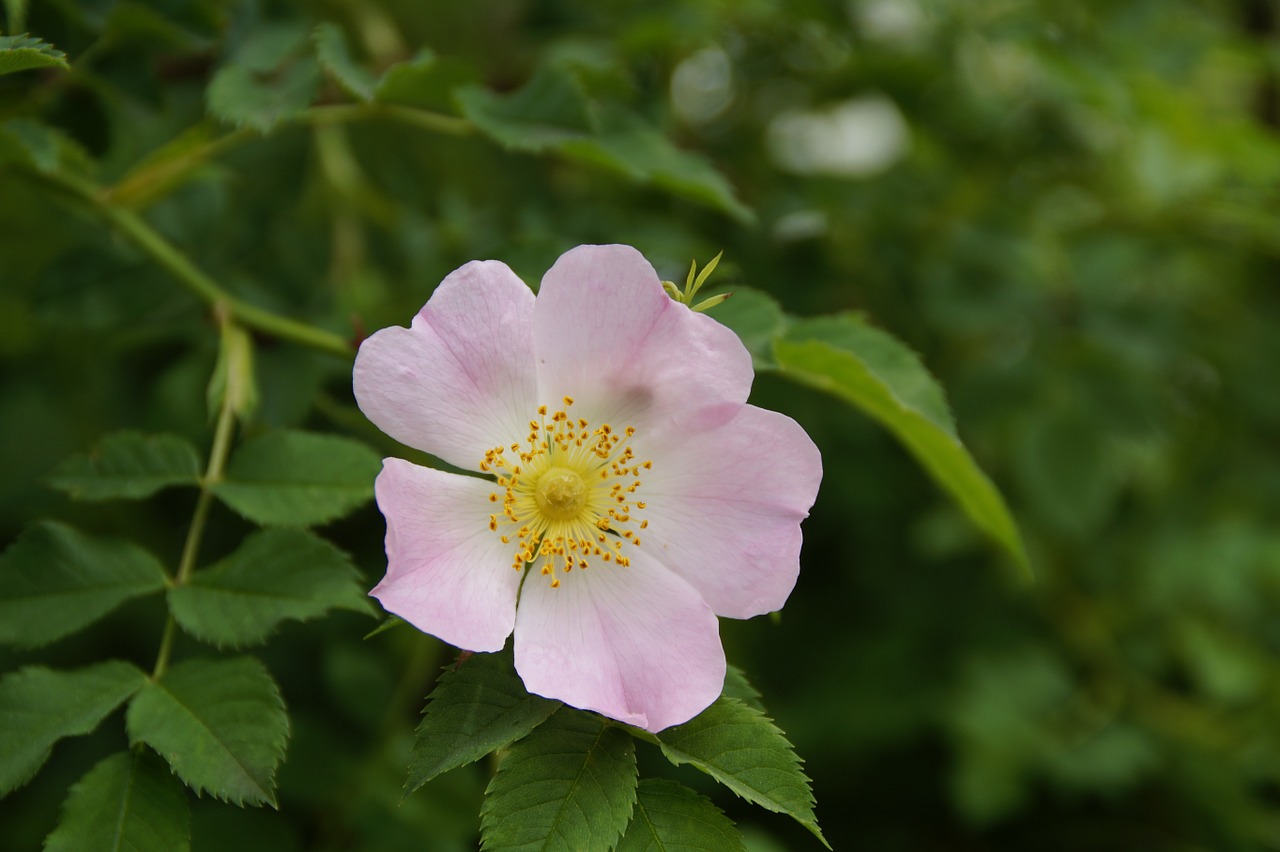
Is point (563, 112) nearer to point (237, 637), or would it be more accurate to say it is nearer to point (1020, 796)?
point (237, 637)

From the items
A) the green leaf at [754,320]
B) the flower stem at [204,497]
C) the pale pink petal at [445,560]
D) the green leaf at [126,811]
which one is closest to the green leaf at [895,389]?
the green leaf at [754,320]

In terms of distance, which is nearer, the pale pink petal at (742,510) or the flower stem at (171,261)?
the pale pink petal at (742,510)

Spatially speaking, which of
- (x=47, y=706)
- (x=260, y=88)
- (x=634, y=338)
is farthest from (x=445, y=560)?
(x=260, y=88)

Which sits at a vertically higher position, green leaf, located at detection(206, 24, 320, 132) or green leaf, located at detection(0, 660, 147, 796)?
green leaf, located at detection(206, 24, 320, 132)

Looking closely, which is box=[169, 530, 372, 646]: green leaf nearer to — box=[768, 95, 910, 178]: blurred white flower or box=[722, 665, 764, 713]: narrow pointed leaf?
box=[722, 665, 764, 713]: narrow pointed leaf

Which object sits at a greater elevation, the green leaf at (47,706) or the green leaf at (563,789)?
the green leaf at (563,789)

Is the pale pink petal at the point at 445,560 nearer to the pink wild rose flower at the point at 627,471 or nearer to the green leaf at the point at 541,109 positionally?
the pink wild rose flower at the point at 627,471

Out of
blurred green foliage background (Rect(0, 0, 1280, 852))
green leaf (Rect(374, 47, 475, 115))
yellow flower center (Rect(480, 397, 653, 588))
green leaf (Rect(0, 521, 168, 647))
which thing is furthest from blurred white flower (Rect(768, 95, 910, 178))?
green leaf (Rect(0, 521, 168, 647))
